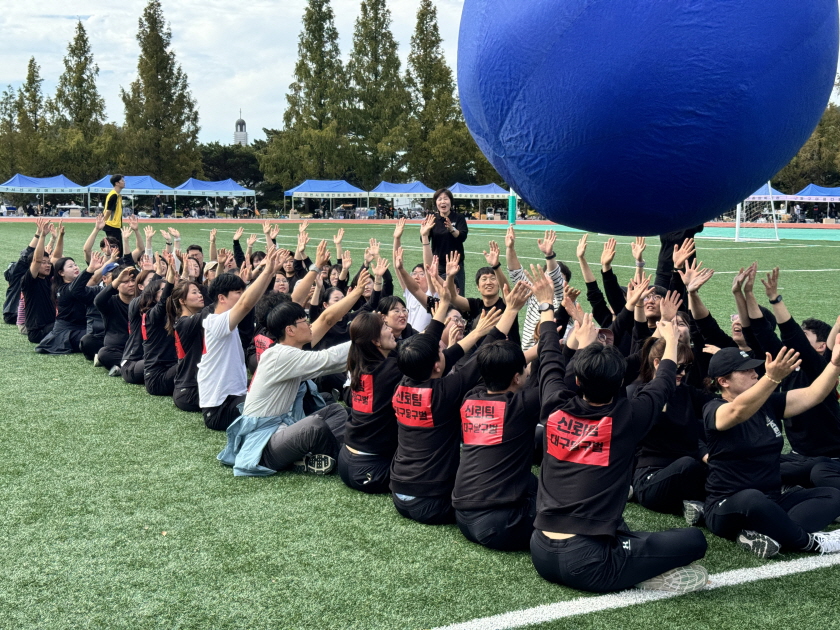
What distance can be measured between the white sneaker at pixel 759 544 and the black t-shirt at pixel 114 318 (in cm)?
683

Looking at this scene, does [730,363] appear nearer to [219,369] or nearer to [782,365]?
[782,365]

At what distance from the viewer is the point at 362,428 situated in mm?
5160

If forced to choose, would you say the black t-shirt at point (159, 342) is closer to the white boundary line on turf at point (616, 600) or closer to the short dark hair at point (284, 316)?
the short dark hair at point (284, 316)

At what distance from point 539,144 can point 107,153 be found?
60730 millimetres

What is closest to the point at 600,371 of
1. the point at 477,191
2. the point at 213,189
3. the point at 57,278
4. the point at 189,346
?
the point at 189,346

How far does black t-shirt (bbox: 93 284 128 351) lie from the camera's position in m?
8.68

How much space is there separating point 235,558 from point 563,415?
6.26ft

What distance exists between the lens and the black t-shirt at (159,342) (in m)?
7.63

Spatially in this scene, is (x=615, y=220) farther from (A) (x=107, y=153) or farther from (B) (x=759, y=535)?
(A) (x=107, y=153)

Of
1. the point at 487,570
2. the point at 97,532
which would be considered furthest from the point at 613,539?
the point at 97,532

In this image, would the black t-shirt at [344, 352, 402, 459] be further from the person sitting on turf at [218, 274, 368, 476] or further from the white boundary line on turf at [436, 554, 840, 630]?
the white boundary line on turf at [436, 554, 840, 630]

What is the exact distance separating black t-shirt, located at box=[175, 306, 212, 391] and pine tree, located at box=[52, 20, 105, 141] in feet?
194

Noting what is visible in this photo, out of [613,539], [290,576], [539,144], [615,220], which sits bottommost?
[290,576]

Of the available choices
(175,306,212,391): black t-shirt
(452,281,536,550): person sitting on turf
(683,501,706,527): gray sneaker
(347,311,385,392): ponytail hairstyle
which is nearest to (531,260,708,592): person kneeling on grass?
(452,281,536,550): person sitting on turf
